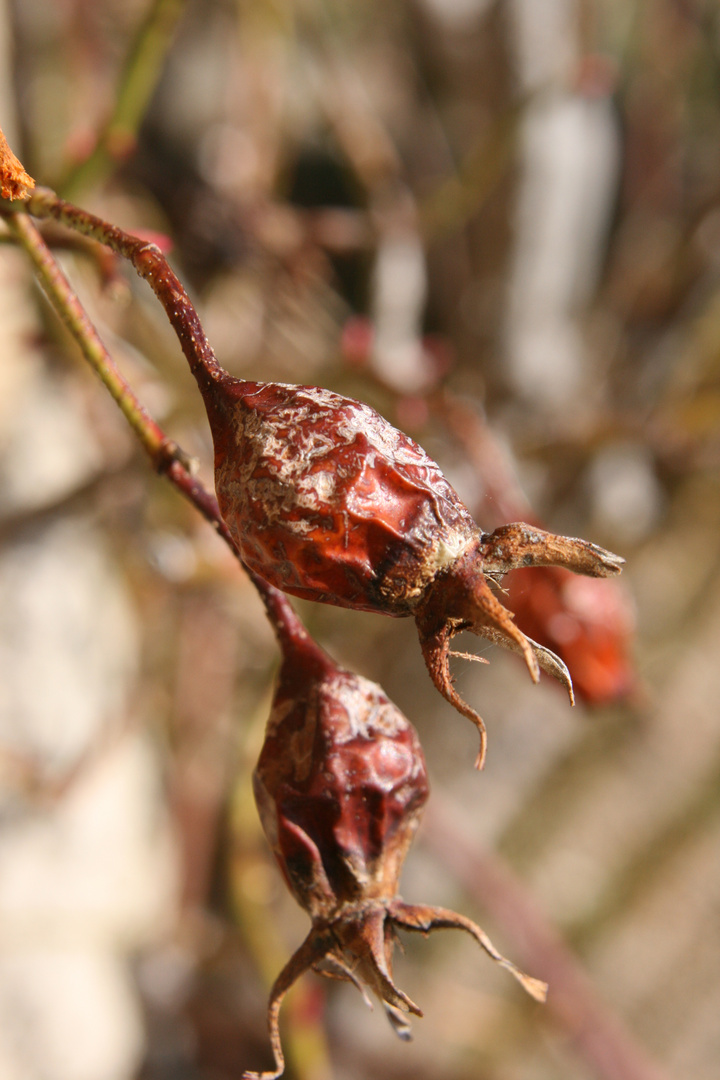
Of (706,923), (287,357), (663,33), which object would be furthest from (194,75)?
(706,923)

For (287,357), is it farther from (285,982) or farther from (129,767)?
(285,982)

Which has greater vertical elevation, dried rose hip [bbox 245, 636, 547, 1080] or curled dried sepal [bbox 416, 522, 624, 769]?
curled dried sepal [bbox 416, 522, 624, 769]

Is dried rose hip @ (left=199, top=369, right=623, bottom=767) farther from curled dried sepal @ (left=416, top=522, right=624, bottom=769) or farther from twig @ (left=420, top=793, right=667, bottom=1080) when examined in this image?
twig @ (left=420, top=793, right=667, bottom=1080)

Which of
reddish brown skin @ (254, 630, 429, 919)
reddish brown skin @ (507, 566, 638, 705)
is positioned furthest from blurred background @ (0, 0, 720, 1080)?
reddish brown skin @ (254, 630, 429, 919)

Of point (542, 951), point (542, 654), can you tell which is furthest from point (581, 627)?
point (542, 951)

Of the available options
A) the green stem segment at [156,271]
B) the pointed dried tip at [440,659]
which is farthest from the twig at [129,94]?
the pointed dried tip at [440,659]

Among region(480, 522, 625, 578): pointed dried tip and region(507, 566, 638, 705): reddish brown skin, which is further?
region(507, 566, 638, 705): reddish brown skin
